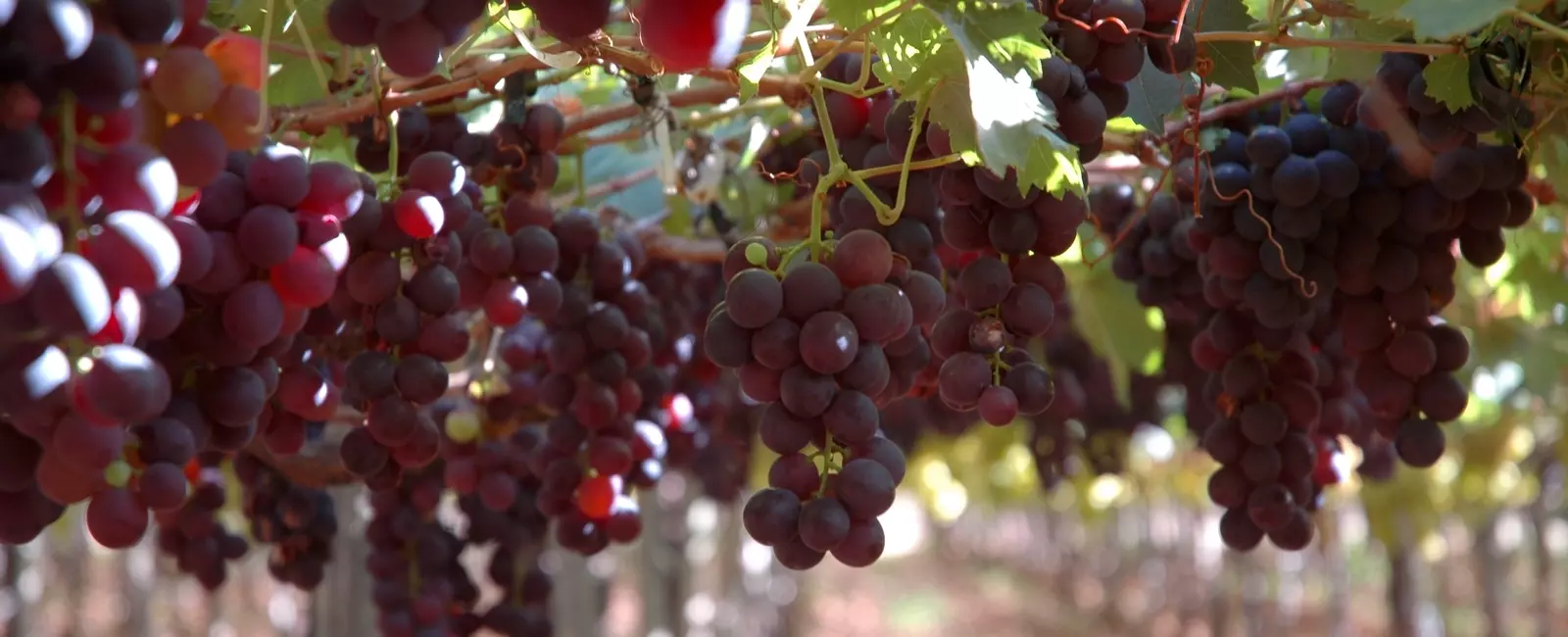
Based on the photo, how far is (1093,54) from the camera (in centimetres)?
99

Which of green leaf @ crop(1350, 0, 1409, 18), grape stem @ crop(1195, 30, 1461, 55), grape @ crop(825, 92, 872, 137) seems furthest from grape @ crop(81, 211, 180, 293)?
green leaf @ crop(1350, 0, 1409, 18)

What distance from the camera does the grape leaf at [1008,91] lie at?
888mm

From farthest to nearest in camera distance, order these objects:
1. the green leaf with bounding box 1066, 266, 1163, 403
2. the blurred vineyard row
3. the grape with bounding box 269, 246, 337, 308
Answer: the blurred vineyard row, the green leaf with bounding box 1066, 266, 1163, 403, the grape with bounding box 269, 246, 337, 308

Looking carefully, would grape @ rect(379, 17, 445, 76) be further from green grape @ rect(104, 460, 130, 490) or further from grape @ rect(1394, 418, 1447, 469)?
grape @ rect(1394, 418, 1447, 469)

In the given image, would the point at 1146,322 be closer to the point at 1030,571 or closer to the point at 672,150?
the point at 672,150

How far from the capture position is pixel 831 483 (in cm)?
96

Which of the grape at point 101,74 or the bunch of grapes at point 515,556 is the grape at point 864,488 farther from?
the bunch of grapes at point 515,556

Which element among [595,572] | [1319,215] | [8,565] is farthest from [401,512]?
[8,565]

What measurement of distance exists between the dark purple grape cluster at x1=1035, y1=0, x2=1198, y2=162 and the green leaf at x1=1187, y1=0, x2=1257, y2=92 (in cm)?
15

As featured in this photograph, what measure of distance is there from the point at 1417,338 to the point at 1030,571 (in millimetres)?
11134

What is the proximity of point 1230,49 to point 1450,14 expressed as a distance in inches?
12.0

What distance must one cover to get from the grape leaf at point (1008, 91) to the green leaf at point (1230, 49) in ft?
0.97

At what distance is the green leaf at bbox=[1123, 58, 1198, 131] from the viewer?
1143 mm

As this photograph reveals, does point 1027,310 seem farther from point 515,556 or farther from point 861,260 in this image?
point 515,556
